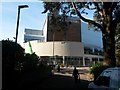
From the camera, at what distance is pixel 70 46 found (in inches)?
3600

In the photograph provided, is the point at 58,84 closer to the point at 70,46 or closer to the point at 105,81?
the point at 105,81

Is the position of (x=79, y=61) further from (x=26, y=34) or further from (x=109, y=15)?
(x=109, y=15)

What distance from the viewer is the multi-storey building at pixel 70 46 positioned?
90.6 metres

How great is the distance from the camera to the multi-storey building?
90.6m

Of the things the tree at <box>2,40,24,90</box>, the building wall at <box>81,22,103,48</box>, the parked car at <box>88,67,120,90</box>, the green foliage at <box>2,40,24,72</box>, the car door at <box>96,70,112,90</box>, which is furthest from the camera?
the building wall at <box>81,22,103,48</box>

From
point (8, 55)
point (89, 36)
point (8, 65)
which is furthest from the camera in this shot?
point (89, 36)

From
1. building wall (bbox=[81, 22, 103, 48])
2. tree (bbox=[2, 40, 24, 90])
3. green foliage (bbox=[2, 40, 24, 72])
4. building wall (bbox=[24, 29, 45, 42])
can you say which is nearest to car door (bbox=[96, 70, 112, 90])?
tree (bbox=[2, 40, 24, 90])

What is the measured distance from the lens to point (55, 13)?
93.5 feet

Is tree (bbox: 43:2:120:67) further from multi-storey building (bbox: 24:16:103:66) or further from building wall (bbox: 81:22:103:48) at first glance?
building wall (bbox: 81:22:103:48)

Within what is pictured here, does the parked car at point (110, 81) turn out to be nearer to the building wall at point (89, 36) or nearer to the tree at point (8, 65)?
the tree at point (8, 65)

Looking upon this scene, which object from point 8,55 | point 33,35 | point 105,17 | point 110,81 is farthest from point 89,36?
point 110,81

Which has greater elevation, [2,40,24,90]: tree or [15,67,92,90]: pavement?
[2,40,24,90]: tree

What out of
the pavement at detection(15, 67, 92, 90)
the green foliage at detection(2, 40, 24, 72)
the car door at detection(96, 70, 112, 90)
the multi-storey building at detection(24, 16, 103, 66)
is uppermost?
the multi-storey building at detection(24, 16, 103, 66)

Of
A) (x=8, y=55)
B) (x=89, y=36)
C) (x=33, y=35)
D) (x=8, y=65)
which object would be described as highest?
(x=33, y=35)
